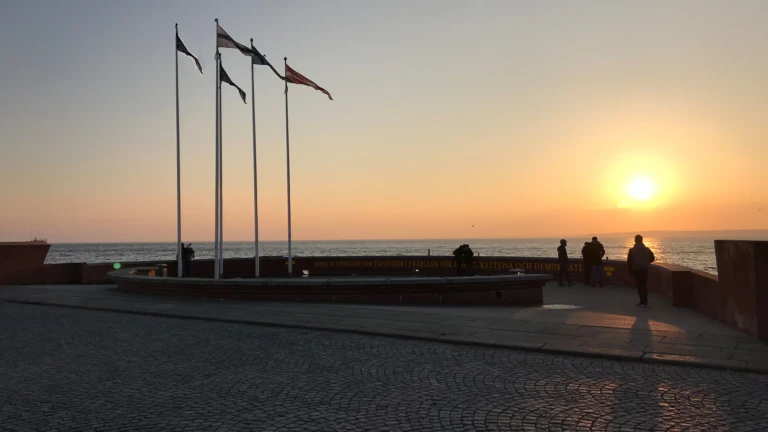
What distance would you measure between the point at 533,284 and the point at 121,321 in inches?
406

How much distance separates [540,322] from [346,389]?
19.3 feet

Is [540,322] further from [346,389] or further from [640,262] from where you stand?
[346,389]

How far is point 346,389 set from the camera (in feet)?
22.3

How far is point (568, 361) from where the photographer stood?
27.1 feet

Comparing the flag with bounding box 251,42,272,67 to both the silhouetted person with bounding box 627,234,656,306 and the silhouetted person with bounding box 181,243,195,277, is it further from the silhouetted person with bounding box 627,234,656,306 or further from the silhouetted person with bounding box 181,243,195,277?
the silhouetted person with bounding box 627,234,656,306

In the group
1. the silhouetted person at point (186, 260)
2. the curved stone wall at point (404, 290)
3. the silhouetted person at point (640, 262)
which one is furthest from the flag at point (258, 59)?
the silhouetted person at point (640, 262)

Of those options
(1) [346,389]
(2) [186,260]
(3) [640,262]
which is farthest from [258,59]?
(1) [346,389]

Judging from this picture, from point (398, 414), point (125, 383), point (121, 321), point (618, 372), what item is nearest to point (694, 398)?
point (618, 372)

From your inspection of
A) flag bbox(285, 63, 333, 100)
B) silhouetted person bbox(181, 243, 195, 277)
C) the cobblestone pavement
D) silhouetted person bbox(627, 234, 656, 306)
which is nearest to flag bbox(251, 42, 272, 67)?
flag bbox(285, 63, 333, 100)

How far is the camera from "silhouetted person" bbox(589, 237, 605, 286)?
20250 mm

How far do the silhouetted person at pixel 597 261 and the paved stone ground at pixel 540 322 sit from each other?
9.09 ft

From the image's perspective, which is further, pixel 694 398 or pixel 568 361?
pixel 568 361

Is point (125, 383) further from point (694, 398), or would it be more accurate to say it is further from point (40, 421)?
point (694, 398)

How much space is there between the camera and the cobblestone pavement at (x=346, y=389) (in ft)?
18.5
